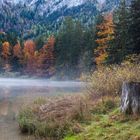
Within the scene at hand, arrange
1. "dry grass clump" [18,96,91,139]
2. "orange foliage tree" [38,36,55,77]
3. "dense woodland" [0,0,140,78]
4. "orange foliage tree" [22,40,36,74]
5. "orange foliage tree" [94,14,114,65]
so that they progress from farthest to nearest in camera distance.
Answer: "orange foliage tree" [22,40,36,74]
"orange foliage tree" [38,36,55,77]
"orange foliage tree" [94,14,114,65]
"dense woodland" [0,0,140,78]
"dry grass clump" [18,96,91,139]

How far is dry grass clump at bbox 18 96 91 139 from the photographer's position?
17297 mm

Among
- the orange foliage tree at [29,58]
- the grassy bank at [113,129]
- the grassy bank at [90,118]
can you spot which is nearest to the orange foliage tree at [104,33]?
the grassy bank at [90,118]

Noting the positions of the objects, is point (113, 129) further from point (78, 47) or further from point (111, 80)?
point (78, 47)

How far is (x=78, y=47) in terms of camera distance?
9612 cm

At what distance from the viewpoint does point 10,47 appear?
119m

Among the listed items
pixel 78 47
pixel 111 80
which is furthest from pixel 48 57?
pixel 111 80

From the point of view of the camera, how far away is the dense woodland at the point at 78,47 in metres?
52.8

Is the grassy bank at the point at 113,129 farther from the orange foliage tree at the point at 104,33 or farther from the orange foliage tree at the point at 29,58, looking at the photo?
the orange foliage tree at the point at 29,58

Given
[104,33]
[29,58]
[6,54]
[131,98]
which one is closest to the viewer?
[131,98]

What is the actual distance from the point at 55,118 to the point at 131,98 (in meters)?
4.09

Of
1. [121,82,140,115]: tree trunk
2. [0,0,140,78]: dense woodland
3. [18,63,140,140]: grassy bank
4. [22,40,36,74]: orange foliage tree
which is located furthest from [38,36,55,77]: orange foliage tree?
[121,82,140,115]: tree trunk

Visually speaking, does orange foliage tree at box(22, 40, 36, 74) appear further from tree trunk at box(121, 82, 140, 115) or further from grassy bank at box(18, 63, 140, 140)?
tree trunk at box(121, 82, 140, 115)

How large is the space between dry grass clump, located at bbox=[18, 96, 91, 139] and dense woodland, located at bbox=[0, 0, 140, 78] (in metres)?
27.1

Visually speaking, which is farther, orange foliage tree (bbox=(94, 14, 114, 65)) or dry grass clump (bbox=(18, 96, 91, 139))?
orange foliage tree (bbox=(94, 14, 114, 65))
